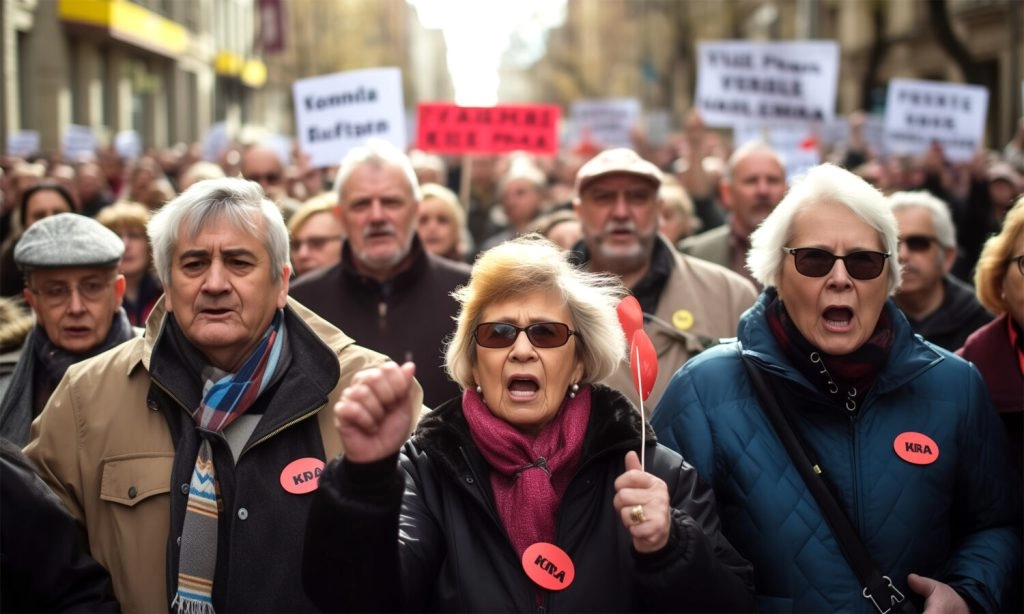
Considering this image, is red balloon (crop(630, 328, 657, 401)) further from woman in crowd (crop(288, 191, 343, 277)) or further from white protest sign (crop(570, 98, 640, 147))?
white protest sign (crop(570, 98, 640, 147))

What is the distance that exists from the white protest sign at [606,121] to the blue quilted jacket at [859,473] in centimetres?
1308

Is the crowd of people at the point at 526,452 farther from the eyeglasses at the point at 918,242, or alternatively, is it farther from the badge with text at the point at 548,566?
the eyeglasses at the point at 918,242

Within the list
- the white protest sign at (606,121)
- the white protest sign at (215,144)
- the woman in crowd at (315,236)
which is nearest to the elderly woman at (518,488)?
the woman in crowd at (315,236)

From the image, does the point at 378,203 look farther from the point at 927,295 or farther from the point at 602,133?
the point at 602,133

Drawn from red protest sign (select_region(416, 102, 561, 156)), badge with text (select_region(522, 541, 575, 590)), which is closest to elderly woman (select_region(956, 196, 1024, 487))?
badge with text (select_region(522, 541, 575, 590))

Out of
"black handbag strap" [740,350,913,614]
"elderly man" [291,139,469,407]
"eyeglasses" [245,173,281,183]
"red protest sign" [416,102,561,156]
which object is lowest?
"black handbag strap" [740,350,913,614]

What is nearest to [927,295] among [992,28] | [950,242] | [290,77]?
[950,242]

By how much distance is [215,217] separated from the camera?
11.7 ft

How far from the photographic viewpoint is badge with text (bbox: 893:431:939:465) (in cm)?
352

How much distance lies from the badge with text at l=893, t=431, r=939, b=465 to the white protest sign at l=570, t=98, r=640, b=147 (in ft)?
43.4

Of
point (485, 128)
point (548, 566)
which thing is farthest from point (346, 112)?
point (548, 566)

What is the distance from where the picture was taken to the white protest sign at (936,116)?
11945 mm

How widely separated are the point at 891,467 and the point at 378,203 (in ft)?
10.9

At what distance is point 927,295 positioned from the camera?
6059 mm
